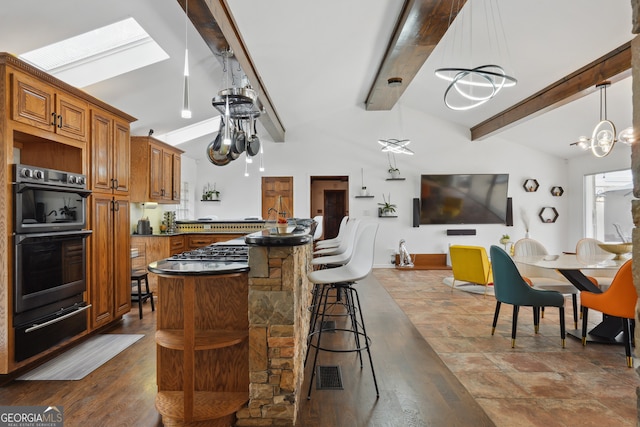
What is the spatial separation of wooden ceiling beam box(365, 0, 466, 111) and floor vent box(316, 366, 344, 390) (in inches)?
132

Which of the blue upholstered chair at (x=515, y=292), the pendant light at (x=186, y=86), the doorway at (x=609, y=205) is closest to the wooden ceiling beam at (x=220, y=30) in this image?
the pendant light at (x=186, y=86)

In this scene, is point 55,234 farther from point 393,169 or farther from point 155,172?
point 393,169

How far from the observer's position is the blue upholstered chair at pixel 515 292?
119 inches

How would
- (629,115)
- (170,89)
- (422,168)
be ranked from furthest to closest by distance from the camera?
(422,168) < (629,115) < (170,89)

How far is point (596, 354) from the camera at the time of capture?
9.70 feet

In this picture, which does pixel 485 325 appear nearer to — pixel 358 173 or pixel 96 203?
pixel 96 203

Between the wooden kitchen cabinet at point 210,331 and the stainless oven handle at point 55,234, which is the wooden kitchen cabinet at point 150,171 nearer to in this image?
the stainless oven handle at point 55,234

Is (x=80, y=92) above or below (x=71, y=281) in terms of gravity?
above

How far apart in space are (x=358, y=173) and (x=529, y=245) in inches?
159

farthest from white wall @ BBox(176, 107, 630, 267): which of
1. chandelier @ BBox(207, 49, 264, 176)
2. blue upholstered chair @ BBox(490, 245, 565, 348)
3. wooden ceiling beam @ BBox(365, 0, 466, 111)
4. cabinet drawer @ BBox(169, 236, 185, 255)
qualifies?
blue upholstered chair @ BBox(490, 245, 565, 348)

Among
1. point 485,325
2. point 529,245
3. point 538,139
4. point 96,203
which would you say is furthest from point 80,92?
point 538,139

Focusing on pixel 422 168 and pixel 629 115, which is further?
pixel 422 168

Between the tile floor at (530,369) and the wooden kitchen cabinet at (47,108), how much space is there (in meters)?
3.53

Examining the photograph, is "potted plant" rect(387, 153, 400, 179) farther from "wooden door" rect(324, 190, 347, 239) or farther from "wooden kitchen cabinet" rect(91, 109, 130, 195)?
"wooden kitchen cabinet" rect(91, 109, 130, 195)
